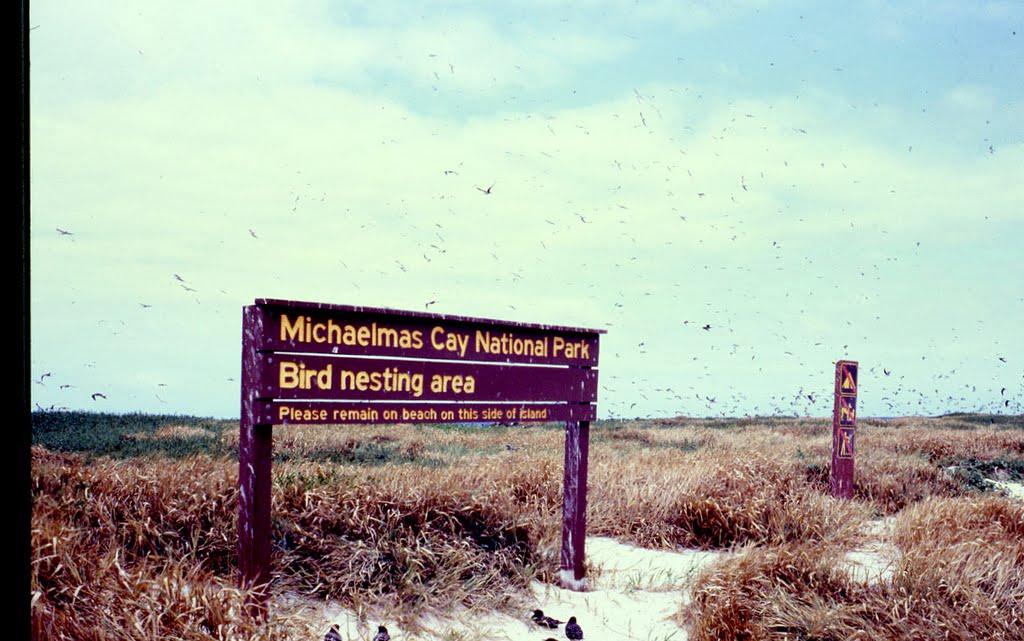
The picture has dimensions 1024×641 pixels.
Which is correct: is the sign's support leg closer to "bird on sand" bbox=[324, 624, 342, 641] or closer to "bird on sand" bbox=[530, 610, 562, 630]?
"bird on sand" bbox=[324, 624, 342, 641]

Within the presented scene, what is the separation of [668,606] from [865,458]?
8.14 metres

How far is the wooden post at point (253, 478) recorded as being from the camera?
15.6 ft

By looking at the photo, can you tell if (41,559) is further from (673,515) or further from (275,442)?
(275,442)

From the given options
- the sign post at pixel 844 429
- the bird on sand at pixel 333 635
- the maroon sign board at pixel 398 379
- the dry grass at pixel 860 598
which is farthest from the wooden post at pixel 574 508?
the sign post at pixel 844 429

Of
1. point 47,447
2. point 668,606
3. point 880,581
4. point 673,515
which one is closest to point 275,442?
point 47,447

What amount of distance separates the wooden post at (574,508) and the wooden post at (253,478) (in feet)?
8.61

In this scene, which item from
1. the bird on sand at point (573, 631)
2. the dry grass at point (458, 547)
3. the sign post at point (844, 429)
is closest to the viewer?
the dry grass at point (458, 547)

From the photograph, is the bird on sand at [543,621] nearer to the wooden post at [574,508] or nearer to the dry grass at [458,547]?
the dry grass at [458,547]

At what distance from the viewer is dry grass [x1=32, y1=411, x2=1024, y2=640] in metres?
4.38

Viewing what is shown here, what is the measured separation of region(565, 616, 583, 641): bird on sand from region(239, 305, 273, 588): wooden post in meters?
1.98

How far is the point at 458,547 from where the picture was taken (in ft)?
20.1

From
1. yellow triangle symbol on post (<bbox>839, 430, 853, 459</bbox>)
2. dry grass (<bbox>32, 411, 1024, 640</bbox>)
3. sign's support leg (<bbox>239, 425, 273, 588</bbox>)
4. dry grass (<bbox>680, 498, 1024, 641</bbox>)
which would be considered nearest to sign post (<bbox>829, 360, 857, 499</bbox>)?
yellow triangle symbol on post (<bbox>839, 430, 853, 459</bbox>)

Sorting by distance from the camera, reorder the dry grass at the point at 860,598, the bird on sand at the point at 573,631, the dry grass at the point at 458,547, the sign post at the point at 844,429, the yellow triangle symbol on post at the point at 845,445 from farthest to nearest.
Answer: the yellow triangle symbol on post at the point at 845,445
the sign post at the point at 844,429
the bird on sand at the point at 573,631
the dry grass at the point at 860,598
the dry grass at the point at 458,547

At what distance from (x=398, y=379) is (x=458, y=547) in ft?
5.04
